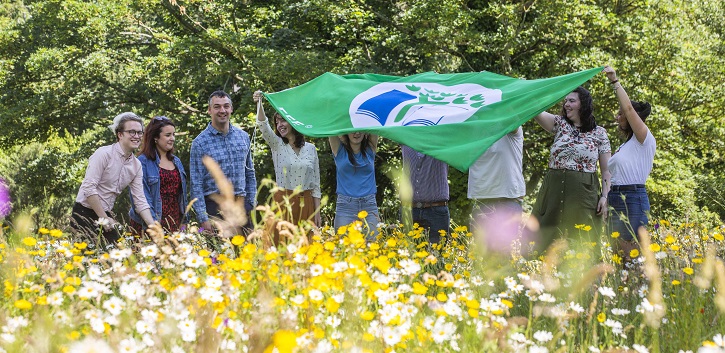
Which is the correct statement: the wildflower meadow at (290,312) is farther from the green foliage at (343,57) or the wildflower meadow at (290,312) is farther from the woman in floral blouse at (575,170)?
the green foliage at (343,57)

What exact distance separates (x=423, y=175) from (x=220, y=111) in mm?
1763

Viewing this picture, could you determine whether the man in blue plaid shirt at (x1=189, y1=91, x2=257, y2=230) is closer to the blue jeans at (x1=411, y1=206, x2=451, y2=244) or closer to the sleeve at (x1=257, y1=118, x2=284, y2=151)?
the sleeve at (x1=257, y1=118, x2=284, y2=151)

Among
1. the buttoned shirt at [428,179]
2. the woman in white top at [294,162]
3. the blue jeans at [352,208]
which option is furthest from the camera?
the woman in white top at [294,162]

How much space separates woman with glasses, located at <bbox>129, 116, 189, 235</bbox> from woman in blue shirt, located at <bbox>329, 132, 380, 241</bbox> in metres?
1.26

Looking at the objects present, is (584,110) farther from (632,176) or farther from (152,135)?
(152,135)

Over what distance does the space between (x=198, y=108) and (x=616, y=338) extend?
15.9 meters

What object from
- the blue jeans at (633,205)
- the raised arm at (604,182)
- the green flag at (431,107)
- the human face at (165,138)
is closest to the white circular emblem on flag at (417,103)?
the green flag at (431,107)

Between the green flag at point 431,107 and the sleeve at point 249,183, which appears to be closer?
the green flag at point 431,107

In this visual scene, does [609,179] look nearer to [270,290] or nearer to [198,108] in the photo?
[270,290]

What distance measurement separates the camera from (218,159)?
6074 millimetres

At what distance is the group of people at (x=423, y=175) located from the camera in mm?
5613

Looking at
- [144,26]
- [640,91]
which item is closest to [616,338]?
[640,91]

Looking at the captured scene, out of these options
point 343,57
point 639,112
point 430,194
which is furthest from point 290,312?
point 343,57

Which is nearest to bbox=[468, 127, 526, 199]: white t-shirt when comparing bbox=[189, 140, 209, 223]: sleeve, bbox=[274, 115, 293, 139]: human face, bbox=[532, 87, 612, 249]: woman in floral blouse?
bbox=[532, 87, 612, 249]: woman in floral blouse
